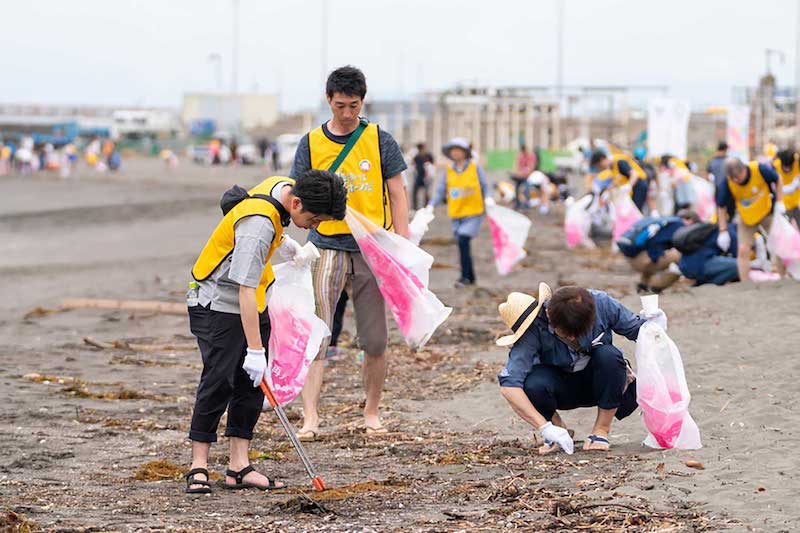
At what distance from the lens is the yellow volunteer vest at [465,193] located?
14.0 meters

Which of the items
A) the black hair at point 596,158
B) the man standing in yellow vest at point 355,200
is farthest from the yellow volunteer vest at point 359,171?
the black hair at point 596,158

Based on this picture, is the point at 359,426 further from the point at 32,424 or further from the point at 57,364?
the point at 57,364

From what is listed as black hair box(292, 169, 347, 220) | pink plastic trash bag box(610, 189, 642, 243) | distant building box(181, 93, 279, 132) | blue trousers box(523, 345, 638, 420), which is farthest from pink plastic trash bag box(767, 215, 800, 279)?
distant building box(181, 93, 279, 132)

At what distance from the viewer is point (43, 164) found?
2231 inches

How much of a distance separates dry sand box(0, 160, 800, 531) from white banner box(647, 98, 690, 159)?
457 inches

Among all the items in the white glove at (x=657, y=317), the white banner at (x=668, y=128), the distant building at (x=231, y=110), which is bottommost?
the white glove at (x=657, y=317)

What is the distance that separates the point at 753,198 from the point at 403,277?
6.32m

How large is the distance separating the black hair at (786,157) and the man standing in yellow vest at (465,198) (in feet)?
10.1

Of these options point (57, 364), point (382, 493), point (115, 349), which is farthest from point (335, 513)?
point (115, 349)

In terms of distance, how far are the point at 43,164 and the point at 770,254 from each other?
4845cm

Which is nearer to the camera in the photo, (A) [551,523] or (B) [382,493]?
(A) [551,523]

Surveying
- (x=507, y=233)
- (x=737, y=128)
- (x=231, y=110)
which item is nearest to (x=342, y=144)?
(x=507, y=233)

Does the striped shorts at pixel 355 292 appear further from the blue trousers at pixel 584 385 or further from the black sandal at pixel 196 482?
the black sandal at pixel 196 482

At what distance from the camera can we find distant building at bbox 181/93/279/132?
304 ft
